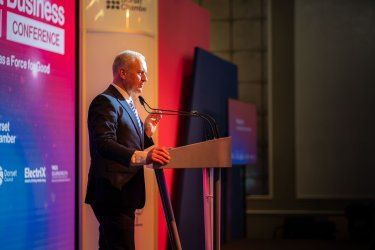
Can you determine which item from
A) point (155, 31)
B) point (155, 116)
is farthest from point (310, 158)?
point (155, 116)

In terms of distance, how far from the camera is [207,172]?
10.9ft

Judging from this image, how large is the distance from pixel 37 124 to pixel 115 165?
36.7 inches

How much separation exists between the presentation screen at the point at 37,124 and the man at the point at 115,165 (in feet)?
2.22

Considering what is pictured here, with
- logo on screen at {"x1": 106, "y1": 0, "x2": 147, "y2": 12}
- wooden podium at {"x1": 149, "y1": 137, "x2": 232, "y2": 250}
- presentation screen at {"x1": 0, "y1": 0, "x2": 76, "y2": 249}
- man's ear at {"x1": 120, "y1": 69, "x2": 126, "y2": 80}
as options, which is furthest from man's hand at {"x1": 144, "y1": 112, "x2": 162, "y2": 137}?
logo on screen at {"x1": 106, "y1": 0, "x2": 147, "y2": 12}

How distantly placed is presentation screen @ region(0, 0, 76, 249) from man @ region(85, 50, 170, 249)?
2.22ft

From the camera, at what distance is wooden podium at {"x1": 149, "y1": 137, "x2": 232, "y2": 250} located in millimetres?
3076

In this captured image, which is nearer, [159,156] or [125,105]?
[159,156]

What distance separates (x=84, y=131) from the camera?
181 inches

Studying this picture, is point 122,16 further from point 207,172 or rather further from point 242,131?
point 242,131

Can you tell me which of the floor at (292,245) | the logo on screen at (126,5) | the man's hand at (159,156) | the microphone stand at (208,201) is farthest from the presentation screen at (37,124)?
the floor at (292,245)

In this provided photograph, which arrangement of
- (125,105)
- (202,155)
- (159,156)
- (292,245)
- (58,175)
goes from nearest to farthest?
1. (159,156)
2. (202,155)
3. (125,105)
4. (58,175)
5. (292,245)

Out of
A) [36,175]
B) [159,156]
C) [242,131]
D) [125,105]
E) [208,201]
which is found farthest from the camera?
[242,131]

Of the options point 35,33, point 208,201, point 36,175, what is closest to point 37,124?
point 36,175

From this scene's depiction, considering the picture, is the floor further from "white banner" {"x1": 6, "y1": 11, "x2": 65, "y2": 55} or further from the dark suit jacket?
the dark suit jacket
